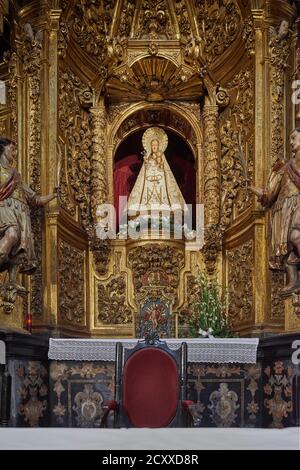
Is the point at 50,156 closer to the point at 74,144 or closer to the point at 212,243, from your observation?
the point at 74,144

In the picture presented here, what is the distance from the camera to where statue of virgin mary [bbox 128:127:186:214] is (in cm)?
1116

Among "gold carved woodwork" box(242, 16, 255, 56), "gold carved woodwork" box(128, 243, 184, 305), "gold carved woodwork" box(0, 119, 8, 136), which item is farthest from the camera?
"gold carved woodwork" box(128, 243, 184, 305)

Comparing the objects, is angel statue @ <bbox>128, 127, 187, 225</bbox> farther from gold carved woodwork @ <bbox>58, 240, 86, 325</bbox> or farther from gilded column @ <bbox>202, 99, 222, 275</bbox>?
gold carved woodwork @ <bbox>58, 240, 86, 325</bbox>

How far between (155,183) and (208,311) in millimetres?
2207

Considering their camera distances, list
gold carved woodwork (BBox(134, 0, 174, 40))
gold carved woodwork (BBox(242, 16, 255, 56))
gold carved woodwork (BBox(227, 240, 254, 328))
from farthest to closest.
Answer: gold carved woodwork (BBox(134, 0, 174, 40)) < gold carved woodwork (BBox(242, 16, 255, 56)) < gold carved woodwork (BBox(227, 240, 254, 328))

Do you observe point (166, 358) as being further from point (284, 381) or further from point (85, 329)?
point (85, 329)

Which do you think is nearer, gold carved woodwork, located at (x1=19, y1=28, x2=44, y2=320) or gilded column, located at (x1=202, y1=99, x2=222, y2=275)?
gold carved woodwork, located at (x1=19, y1=28, x2=44, y2=320)

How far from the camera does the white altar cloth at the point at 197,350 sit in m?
8.76

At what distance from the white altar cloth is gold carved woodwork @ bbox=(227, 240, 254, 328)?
1.06 metres

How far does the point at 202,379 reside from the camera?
29.1 ft

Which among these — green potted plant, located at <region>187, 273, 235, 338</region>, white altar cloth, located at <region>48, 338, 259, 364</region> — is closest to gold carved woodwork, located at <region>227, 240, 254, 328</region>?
green potted plant, located at <region>187, 273, 235, 338</region>

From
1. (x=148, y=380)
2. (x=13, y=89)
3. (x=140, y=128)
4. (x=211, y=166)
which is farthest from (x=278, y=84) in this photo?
(x=148, y=380)

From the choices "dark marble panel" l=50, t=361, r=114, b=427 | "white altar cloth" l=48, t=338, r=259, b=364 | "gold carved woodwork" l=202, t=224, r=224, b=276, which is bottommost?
"dark marble panel" l=50, t=361, r=114, b=427
